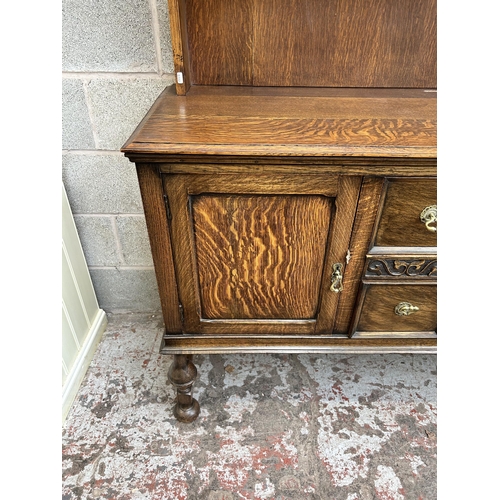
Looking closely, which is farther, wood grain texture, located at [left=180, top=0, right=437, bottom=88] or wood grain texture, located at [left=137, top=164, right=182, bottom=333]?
wood grain texture, located at [left=180, top=0, right=437, bottom=88]

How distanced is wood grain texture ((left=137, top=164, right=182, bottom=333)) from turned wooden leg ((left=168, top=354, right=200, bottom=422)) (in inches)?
5.7

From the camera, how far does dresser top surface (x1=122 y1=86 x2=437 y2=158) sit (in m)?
0.76

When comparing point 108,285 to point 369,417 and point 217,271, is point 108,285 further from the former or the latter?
point 369,417

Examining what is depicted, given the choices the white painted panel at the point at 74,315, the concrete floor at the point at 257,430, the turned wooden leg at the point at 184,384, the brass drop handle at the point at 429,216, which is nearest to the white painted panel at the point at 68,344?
the white painted panel at the point at 74,315

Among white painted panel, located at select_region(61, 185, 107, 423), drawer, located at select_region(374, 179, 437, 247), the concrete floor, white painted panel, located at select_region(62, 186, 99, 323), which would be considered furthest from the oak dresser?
white painted panel, located at select_region(62, 186, 99, 323)

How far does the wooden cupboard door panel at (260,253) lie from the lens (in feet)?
2.82

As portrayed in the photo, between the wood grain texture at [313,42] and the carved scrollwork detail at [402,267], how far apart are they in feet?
1.83

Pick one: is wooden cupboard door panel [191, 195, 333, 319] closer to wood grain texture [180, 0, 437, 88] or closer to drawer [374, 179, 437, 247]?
drawer [374, 179, 437, 247]

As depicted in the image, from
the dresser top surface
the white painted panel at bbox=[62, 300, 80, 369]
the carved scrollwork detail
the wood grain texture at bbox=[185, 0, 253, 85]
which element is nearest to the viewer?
the dresser top surface

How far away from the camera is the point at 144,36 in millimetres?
1135

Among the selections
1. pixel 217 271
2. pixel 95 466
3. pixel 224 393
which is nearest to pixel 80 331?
pixel 95 466

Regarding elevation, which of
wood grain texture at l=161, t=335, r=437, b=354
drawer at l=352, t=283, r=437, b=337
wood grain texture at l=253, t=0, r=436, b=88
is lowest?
wood grain texture at l=161, t=335, r=437, b=354

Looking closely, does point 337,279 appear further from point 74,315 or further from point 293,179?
point 74,315

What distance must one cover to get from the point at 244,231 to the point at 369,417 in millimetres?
788
